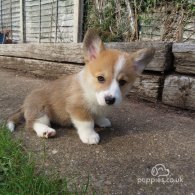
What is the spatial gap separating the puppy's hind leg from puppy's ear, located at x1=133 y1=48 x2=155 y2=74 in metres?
1.02

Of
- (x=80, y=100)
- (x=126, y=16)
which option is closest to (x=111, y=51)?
(x=80, y=100)

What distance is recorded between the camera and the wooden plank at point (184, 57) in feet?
11.6

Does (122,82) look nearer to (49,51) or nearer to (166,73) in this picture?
(166,73)

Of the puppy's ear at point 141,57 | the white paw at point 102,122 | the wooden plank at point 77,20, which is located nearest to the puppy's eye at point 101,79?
the puppy's ear at point 141,57

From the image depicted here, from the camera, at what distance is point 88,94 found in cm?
281

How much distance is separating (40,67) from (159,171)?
167 inches

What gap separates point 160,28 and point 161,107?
2069 mm

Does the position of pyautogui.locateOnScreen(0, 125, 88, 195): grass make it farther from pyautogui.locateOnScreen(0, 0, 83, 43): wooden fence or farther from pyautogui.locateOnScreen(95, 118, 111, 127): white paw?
pyautogui.locateOnScreen(0, 0, 83, 43): wooden fence

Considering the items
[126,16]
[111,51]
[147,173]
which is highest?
[126,16]

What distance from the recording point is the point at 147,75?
3984mm

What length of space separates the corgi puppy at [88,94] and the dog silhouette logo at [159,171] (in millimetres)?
609

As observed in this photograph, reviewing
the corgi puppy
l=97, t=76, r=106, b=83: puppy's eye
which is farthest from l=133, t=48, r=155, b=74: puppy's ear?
l=97, t=76, r=106, b=83: puppy's eye

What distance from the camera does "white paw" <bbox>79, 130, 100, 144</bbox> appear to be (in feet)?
8.63

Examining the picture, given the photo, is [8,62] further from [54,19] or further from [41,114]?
[41,114]
